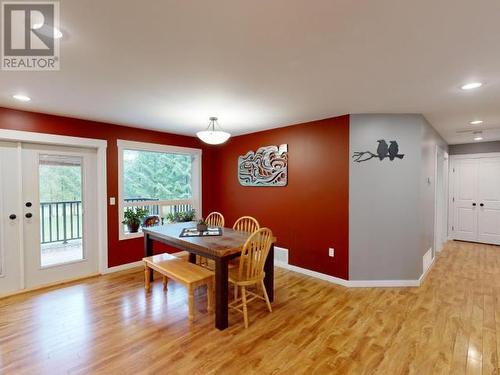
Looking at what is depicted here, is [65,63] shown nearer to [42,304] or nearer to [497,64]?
[42,304]

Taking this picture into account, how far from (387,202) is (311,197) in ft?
3.35

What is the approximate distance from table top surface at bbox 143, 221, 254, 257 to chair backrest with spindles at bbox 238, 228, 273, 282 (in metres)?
0.13

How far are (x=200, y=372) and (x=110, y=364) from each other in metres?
0.71

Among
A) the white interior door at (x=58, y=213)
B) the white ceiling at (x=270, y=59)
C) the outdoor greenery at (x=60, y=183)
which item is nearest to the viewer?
the white ceiling at (x=270, y=59)

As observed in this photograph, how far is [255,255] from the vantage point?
261 centimetres

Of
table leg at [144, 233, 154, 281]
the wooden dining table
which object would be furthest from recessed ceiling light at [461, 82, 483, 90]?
table leg at [144, 233, 154, 281]

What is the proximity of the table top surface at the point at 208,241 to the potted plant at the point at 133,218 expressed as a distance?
2.81ft

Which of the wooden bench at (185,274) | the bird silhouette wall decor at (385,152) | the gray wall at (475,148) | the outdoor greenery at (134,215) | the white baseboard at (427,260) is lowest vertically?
the white baseboard at (427,260)

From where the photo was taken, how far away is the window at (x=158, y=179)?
4.21m

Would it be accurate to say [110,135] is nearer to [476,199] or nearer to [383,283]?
[383,283]

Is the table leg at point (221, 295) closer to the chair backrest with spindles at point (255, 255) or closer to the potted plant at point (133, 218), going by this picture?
the chair backrest with spindles at point (255, 255)

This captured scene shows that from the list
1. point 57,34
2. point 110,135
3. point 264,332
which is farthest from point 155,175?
point 264,332

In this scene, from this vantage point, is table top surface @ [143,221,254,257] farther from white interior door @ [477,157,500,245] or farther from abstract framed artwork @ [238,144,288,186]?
white interior door @ [477,157,500,245]

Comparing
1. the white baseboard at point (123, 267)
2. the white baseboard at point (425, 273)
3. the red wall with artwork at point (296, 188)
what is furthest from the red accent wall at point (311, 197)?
the white baseboard at point (123, 267)
